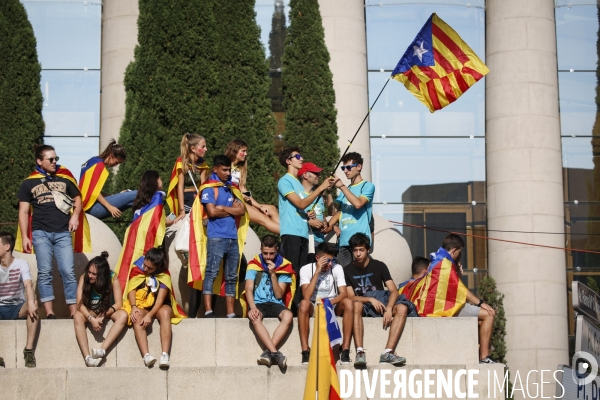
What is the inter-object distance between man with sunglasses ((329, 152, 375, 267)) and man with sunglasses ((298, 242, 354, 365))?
1.02 meters

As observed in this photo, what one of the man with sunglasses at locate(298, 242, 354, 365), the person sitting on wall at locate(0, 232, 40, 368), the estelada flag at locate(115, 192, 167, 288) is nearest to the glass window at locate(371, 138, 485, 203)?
the estelada flag at locate(115, 192, 167, 288)

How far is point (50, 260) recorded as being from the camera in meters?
13.1

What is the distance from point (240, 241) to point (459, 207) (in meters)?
10.4

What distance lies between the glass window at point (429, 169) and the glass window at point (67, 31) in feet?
20.6

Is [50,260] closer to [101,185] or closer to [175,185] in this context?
[101,185]

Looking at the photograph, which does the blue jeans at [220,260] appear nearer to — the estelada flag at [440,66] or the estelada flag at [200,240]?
the estelada flag at [200,240]

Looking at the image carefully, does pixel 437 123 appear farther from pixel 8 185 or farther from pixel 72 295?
pixel 72 295

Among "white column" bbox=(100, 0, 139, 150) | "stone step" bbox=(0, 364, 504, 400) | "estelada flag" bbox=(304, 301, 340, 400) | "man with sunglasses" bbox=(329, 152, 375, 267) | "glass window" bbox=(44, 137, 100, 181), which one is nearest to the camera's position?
"estelada flag" bbox=(304, 301, 340, 400)

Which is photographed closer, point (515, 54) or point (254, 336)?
point (254, 336)

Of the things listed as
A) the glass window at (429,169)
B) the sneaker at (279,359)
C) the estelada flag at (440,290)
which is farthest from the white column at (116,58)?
the sneaker at (279,359)

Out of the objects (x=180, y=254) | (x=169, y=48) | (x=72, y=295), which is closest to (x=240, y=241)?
(x=180, y=254)

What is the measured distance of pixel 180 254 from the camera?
44.7ft

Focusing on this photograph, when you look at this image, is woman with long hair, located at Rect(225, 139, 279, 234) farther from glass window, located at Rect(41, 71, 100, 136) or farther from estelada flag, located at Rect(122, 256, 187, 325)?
glass window, located at Rect(41, 71, 100, 136)

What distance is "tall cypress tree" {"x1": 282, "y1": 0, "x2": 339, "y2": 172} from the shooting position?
2084cm
